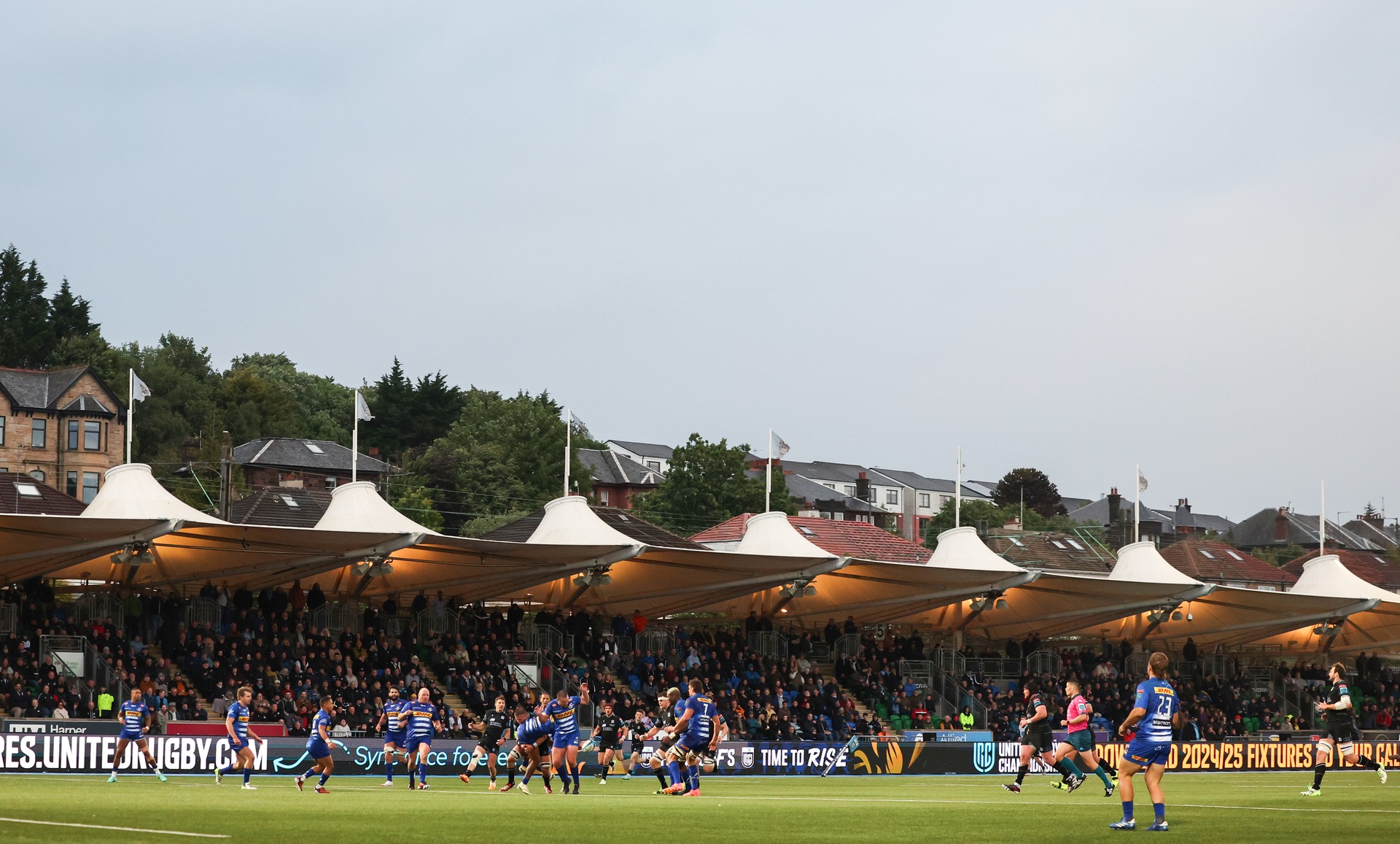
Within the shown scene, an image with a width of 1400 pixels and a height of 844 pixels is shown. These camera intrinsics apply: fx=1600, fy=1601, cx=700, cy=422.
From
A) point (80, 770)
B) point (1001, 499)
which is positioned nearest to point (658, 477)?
point (1001, 499)

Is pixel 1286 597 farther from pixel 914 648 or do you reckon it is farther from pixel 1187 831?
pixel 1187 831

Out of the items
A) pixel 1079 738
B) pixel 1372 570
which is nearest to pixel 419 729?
pixel 1079 738

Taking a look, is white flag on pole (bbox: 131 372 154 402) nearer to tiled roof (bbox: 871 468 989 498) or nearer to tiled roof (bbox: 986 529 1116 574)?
tiled roof (bbox: 986 529 1116 574)

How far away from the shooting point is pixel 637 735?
1464 inches

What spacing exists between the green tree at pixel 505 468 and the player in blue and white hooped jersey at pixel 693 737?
250 feet

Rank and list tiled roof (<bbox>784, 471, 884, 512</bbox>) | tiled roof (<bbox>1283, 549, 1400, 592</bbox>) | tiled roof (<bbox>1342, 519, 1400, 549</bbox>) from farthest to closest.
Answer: tiled roof (<bbox>784, 471, 884, 512</bbox>)
tiled roof (<bbox>1342, 519, 1400, 549</bbox>)
tiled roof (<bbox>1283, 549, 1400, 592</bbox>)

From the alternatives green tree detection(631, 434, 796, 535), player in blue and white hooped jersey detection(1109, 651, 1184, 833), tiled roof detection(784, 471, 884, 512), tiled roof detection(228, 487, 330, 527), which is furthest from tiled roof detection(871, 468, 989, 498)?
player in blue and white hooped jersey detection(1109, 651, 1184, 833)

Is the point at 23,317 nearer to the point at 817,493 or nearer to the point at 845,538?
the point at 845,538

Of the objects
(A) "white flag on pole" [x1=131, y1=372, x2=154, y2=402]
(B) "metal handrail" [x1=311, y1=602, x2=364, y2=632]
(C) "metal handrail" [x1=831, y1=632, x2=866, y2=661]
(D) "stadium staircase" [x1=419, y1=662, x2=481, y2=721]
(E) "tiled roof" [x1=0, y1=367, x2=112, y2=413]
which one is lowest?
(D) "stadium staircase" [x1=419, y1=662, x2=481, y2=721]

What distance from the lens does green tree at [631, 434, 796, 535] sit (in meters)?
104

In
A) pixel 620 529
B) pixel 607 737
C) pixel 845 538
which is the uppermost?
pixel 845 538

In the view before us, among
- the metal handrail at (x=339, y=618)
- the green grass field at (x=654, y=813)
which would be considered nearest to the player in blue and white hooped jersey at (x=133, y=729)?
the green grass field at (x=654, y=813)

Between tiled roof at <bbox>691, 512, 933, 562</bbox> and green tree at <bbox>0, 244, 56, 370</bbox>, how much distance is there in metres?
50.4

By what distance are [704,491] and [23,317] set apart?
45113 mm
